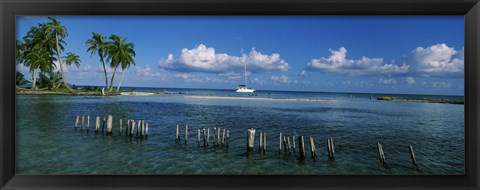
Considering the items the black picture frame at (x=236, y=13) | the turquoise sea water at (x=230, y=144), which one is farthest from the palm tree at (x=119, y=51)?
the black picture frame at (x=236, y=13)

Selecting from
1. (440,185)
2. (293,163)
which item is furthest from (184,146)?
(440,185)

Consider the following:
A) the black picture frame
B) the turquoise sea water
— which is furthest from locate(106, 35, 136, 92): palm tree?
the black picture frame

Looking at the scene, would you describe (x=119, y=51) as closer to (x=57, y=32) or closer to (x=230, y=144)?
(x=57, y=32)

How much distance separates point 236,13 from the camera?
1.78 metres

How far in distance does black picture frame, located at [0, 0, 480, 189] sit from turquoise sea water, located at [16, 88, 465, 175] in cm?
13

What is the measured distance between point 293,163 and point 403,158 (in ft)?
6.43

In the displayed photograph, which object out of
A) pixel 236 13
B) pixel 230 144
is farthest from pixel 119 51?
pixel 236 13

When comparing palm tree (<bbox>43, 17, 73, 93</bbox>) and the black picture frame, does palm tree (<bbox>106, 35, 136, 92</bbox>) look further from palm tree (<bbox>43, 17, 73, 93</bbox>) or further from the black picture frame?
the black picture frame

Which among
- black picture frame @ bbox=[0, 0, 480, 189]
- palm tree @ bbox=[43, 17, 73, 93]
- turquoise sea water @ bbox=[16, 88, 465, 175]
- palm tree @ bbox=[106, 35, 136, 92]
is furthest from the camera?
palm tree @ bbox=[106, 35, 136, 92]

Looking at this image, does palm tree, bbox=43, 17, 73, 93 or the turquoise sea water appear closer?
the turquoise sea water

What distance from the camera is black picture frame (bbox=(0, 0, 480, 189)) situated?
175 centimetres

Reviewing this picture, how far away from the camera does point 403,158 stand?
183 inches

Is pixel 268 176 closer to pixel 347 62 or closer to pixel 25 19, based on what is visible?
pixel 25 19

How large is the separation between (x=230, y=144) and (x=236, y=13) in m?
4.12
